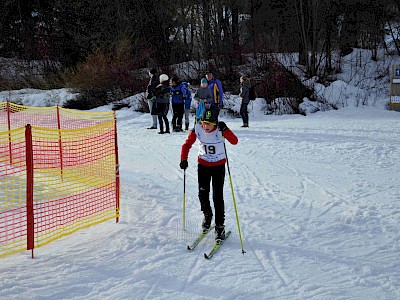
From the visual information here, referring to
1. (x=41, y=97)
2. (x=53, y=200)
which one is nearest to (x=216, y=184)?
(x=53, y=200)

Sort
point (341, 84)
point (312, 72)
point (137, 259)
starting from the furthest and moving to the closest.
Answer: point (312, 72), point (341, 84), point (137, 259)

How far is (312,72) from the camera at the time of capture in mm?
21969

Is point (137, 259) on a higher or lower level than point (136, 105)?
lower

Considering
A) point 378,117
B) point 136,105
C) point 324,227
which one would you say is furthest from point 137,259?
point 136,105

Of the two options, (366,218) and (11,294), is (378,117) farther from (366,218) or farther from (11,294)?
(11,294)

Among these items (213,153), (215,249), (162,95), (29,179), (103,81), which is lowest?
(215,249)

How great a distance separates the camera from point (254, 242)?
570 cm

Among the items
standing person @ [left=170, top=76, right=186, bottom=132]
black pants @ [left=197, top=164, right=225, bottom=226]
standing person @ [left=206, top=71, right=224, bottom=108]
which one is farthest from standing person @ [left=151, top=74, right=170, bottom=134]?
black pants @ [left=197, top=164, right=225, bottom=226]

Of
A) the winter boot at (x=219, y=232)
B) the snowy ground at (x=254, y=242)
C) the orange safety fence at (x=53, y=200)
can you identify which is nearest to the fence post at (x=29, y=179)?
the orange safety fence at (x=53, y=200)

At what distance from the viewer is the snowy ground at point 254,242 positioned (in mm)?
4531

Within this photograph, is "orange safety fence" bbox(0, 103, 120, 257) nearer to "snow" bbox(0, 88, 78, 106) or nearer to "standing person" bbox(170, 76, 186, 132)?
"standing person" bbox(170, 76, 186, 132)

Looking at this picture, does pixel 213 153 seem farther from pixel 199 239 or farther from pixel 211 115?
pixel 199 239

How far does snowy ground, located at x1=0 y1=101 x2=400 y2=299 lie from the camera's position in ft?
14.9

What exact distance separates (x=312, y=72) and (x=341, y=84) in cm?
214
